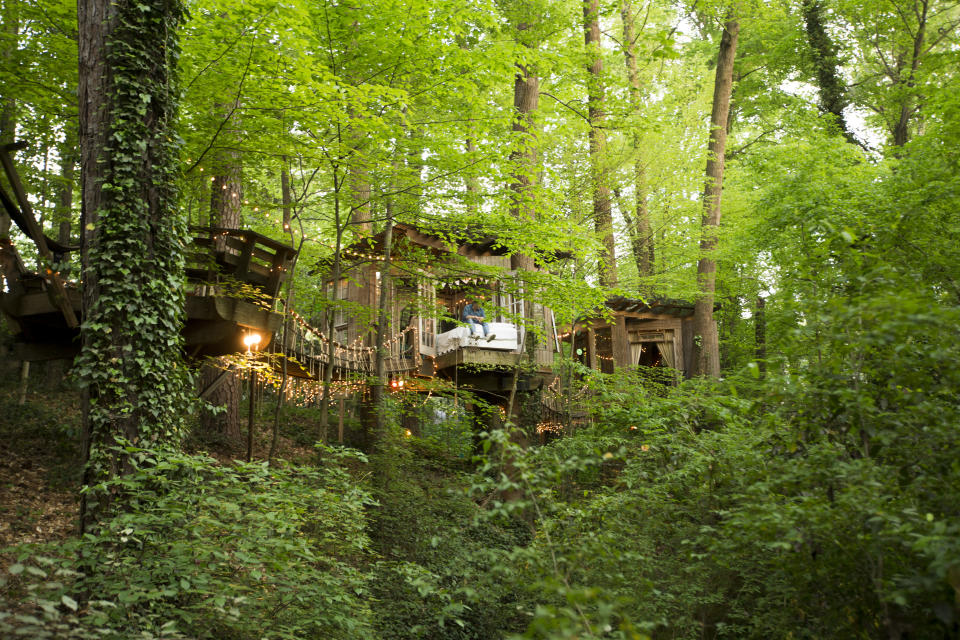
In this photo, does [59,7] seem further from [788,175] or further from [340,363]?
[788,175]

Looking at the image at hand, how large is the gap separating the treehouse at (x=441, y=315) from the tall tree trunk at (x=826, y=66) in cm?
974

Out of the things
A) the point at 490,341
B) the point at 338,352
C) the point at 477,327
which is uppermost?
the point at 477,327

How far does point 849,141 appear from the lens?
17750mm

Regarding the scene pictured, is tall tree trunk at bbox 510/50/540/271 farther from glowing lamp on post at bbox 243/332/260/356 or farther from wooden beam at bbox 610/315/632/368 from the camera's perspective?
wooden beam at bbox 610/315/632/368

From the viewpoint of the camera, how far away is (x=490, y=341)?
1420 centimetres

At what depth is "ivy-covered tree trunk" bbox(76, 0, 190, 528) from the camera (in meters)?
6.29

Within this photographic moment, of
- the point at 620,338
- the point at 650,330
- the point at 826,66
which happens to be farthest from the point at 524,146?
the point at 826,66

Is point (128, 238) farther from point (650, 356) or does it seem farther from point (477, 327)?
point (650, 356)

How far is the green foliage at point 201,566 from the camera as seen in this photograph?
4.84 m

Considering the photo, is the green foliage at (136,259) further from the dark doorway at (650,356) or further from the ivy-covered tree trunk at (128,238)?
the dark doorway at (650,356)

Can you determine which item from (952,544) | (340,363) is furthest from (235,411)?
(952,544)

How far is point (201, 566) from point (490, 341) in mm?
9304

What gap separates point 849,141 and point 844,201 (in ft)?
22.3

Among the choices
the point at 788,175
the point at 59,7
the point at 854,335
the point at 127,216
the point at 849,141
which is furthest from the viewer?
the point at 849,141
